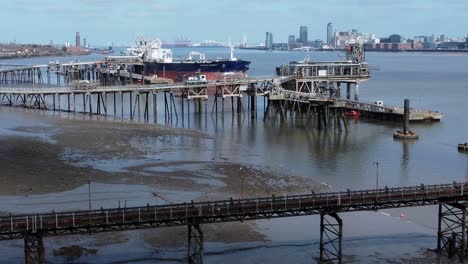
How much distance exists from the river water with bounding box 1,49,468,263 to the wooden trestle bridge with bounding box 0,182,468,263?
1.40 metres

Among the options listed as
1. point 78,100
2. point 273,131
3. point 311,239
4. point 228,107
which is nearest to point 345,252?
point 311,239

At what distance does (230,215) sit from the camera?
102ft

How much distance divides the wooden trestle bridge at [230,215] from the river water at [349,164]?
1400mm

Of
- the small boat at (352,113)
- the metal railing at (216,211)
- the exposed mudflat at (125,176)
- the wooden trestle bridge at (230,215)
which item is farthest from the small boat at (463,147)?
the metal railing at (216,211)

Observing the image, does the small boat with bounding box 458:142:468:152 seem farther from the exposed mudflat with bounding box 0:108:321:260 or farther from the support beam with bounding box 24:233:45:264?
the support beam with bounding box 24:233:45:264

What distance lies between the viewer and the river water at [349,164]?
111 ft

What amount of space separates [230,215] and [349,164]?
26.6 metres

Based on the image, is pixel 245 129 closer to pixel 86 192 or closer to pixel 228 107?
pixel 228 107

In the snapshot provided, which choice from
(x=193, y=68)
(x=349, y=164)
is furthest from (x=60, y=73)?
(x=349, y=164)

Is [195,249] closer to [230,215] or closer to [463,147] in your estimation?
[230,215]

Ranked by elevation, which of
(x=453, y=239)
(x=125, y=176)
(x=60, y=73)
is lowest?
(x=453, y=239)

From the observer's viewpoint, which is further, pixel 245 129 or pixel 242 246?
pixel 245 129

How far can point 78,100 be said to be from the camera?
10912cm

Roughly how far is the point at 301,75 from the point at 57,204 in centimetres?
6495
